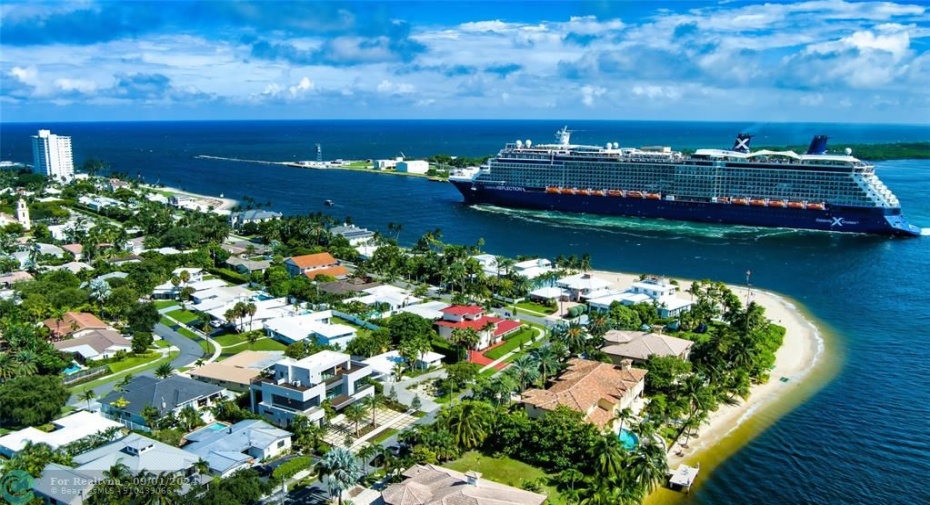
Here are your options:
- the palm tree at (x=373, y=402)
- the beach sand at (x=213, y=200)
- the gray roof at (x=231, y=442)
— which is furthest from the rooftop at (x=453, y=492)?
the beach sand at (x=213, y=200)

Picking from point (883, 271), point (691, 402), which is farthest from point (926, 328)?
point (691, 402)

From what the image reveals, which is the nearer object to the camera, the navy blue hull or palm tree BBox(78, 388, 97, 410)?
palm tree BBox(78, 388, 97, 410)

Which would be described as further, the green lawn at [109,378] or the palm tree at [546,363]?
the green lawn at [109,378]

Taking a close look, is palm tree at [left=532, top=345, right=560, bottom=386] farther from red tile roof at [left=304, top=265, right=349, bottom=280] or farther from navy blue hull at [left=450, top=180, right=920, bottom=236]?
navy blue hull at [left=450, top=180, right=920, bottom=236]

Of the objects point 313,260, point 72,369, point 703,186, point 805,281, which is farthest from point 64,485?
point 703,186

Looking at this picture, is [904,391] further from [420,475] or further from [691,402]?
[420,475]

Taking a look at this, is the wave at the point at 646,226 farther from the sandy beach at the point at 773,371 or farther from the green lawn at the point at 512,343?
the green lawn at the point at 512,343

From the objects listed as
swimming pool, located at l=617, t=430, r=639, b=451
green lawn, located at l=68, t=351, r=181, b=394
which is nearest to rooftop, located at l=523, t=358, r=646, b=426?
swimming pool, located at l=617, t=430, r=639, b=451
